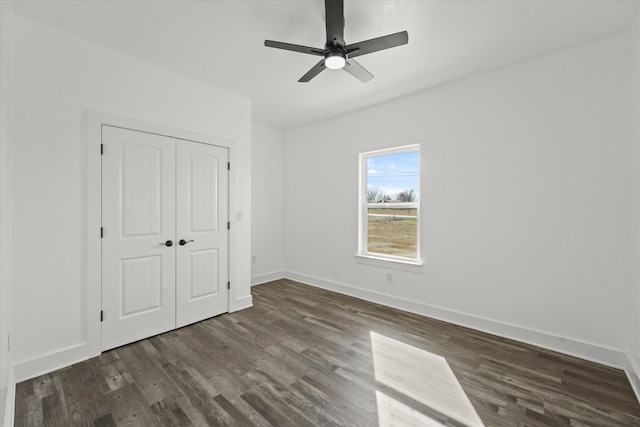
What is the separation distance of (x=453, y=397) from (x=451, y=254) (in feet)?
5.56

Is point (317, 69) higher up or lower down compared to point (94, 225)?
higher up

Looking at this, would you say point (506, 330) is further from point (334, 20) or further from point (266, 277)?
point (266, 277)

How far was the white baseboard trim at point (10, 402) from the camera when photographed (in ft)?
5.55

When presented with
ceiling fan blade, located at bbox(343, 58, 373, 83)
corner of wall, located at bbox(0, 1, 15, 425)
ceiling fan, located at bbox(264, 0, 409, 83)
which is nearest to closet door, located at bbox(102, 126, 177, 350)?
corner of wall, located at bbox(0, 1, 15, 425)

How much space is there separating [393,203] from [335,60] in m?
2.26

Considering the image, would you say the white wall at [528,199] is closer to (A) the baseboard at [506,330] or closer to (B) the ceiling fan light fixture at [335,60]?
(A) the baseboard at [506,330]

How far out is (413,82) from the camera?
331 centimetres

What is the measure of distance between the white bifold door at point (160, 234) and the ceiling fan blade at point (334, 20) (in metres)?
2.03

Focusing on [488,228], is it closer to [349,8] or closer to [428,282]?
[428,282]

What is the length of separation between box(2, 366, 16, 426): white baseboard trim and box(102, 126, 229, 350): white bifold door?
0.61 meters

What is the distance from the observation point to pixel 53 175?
7.71 ft

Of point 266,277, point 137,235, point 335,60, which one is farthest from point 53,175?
point 266,277

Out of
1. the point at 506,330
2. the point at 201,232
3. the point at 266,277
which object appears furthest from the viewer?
the point at 266,277

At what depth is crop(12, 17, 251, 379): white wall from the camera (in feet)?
7.25
